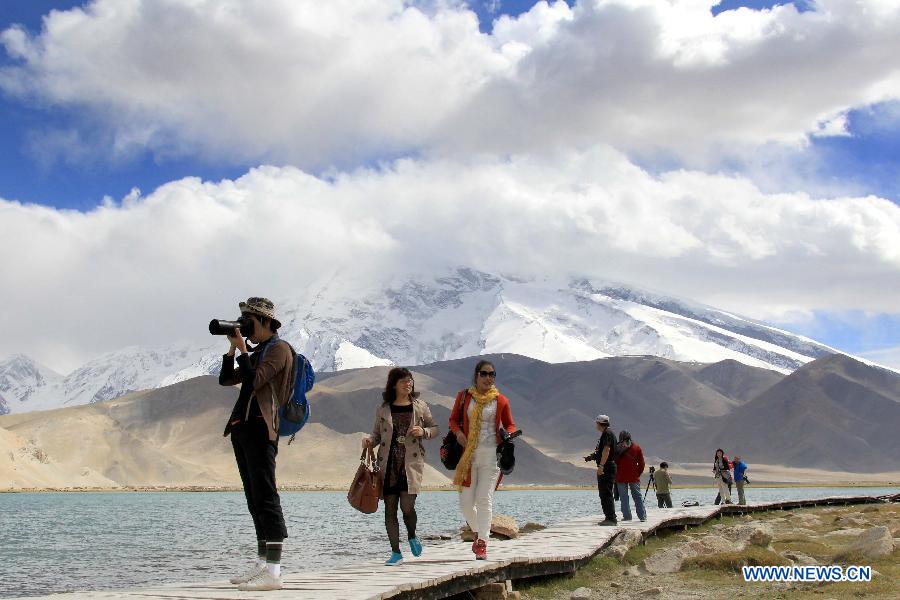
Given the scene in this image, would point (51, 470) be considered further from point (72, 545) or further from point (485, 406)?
point (485, 406)

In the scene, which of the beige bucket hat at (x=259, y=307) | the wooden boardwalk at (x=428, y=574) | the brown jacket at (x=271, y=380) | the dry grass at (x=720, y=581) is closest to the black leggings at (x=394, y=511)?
the wooden boardwalk at (x=428, y=574)

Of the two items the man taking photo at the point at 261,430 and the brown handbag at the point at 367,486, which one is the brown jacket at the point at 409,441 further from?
the man taking photo at the point at 261,430

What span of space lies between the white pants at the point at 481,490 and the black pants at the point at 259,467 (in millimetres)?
2875

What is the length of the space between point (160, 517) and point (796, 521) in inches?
1319

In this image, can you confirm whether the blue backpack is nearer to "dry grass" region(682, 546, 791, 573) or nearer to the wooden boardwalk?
the wooden boardwalk

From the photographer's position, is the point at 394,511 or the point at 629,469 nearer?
the point at 394,511

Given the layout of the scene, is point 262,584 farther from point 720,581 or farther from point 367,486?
point 720,581

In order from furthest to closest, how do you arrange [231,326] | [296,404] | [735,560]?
[735,560] < [296,404] < [231,326]

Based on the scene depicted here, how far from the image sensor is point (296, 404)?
9.95 m

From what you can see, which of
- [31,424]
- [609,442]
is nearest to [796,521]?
[609,442]

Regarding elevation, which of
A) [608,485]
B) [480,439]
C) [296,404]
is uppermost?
[296,404]

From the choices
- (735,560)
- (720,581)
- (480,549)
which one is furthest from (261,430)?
(735,560)

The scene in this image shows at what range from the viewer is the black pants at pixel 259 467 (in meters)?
9.72

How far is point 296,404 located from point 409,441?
2.40 meters
